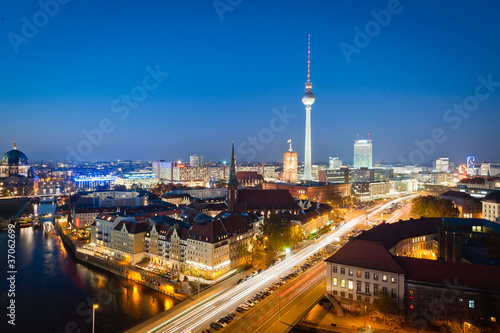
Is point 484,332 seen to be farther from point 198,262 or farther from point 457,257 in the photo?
point 198,262

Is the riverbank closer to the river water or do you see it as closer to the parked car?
the river water

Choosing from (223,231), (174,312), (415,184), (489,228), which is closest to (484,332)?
(489,228)

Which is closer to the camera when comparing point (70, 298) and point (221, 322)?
point (221, 322)

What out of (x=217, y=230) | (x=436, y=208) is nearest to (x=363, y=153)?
(x=436, y=208)

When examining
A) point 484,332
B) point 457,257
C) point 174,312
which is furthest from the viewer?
point 457,257

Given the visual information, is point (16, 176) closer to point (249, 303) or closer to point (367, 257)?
point (249, 303)

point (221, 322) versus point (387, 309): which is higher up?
point (387, 309)
